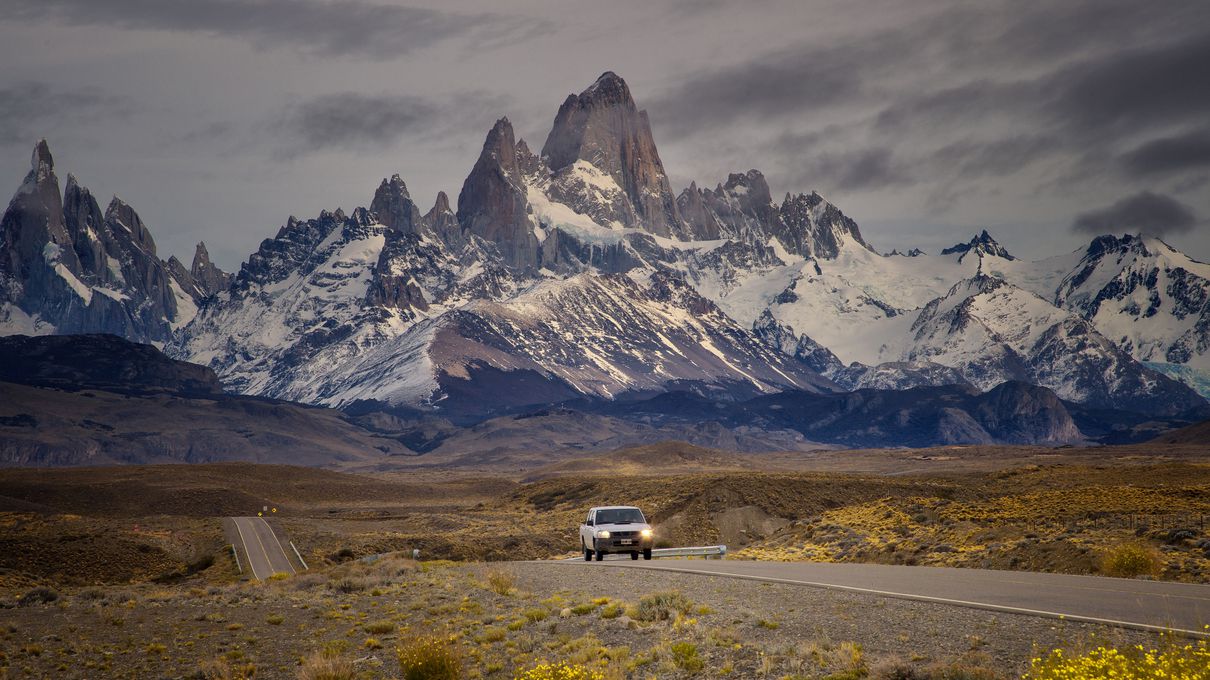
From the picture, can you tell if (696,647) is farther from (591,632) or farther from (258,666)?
(258,666)

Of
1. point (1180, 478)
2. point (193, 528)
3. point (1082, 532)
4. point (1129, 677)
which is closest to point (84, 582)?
point (193, 528)

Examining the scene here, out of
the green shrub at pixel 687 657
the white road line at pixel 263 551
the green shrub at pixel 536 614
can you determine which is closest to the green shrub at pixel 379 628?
the green shrub at pixel 536 614

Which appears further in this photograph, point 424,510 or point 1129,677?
point 424,510

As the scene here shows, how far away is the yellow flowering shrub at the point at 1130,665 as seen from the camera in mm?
16109

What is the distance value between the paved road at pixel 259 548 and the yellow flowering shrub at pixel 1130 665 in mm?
48124

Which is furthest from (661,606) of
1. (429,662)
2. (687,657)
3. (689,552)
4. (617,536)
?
(689,552)

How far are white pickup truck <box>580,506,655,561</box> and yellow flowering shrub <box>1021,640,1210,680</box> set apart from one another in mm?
32236

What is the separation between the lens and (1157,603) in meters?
23.4

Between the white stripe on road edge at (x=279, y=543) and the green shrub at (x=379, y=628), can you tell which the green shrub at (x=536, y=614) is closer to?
the green shrub at (x=379, y=628)

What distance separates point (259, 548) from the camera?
80.6m

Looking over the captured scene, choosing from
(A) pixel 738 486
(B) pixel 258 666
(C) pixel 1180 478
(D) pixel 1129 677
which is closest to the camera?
(D) pixel 1129 677

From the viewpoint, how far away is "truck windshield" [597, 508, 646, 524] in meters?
50.7

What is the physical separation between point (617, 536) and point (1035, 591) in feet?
81.3

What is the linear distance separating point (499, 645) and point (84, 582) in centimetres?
4860
